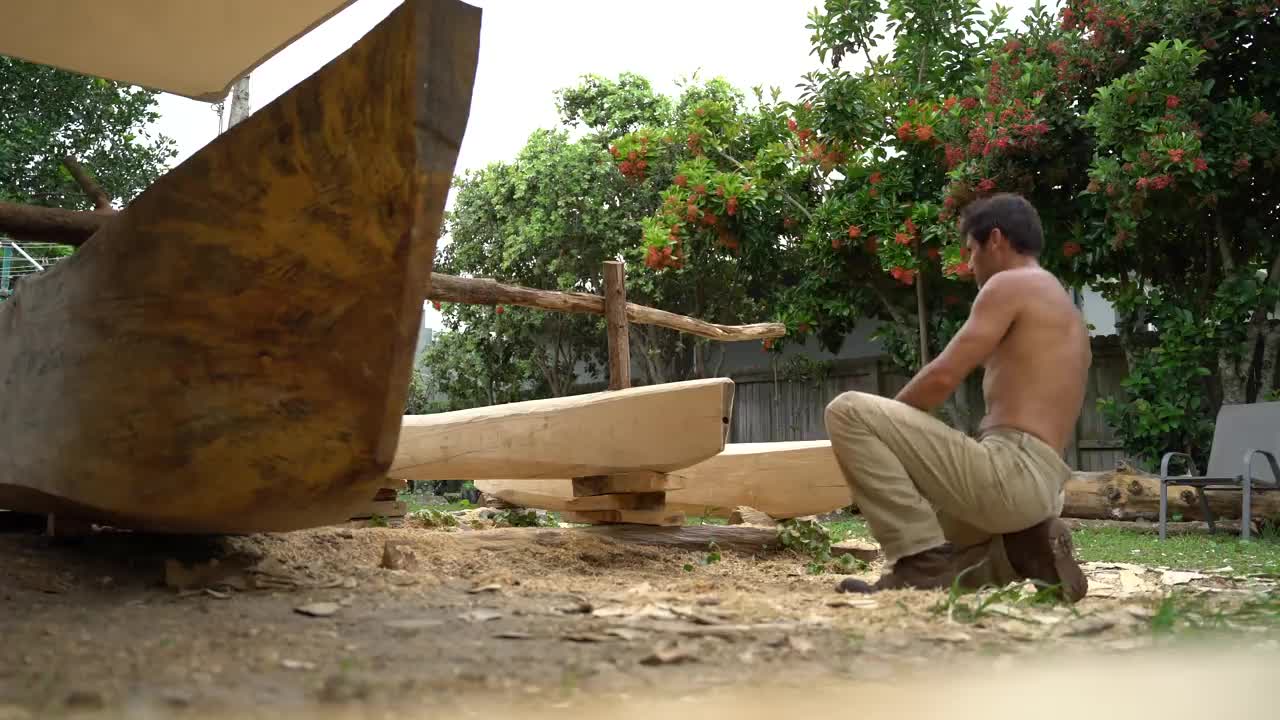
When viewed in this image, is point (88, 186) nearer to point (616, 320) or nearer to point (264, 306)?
point (264, 306)

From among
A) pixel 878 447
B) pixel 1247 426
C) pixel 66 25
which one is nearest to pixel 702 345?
pixel 1247 426

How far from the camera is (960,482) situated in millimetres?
2969

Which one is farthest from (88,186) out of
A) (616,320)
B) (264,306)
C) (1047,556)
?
(1047,556)

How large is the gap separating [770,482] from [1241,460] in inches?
146

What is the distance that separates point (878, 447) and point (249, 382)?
1.75 m

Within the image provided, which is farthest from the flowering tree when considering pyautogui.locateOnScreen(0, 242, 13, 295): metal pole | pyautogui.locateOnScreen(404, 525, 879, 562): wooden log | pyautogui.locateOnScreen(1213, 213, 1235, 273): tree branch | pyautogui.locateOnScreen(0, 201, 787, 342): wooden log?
pyautogui.locateOnScreen(0, 242, 13, 295): metal pole

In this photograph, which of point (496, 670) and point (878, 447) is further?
point (878, 447)

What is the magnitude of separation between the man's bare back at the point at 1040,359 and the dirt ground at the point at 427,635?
0.55 meters

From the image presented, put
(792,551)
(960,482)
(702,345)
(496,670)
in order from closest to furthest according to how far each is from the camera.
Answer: (496,670), (960,482), (792,551), (702,345)

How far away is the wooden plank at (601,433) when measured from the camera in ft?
13.0

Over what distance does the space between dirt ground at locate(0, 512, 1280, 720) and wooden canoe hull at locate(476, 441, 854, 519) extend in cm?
161

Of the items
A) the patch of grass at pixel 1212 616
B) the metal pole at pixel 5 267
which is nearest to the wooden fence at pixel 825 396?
the patch of grass at pixel 1212 616

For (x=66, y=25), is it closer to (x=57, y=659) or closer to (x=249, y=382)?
(x=249, y=382)

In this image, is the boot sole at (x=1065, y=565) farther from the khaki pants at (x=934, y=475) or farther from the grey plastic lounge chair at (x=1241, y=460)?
the grey plastic lounge chair at (x=1241, y=460)
